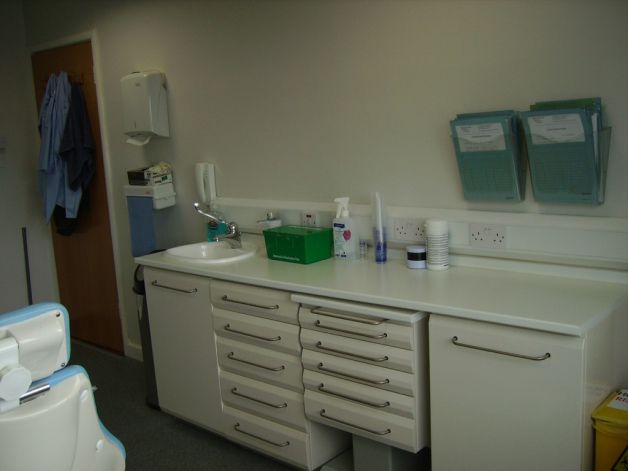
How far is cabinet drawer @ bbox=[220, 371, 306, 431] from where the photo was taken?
255 cm

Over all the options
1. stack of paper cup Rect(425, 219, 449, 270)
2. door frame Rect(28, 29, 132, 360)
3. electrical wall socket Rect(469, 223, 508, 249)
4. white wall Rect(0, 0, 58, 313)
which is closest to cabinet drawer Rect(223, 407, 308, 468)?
stack of paper cup Rect(425, 219, 449, 270)

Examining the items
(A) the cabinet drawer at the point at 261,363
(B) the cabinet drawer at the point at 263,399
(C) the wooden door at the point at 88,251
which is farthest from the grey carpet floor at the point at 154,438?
(C) the wooden door at the point at 88,251

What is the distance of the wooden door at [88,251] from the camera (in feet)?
13.9

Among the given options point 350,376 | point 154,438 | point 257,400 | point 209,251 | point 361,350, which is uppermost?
point 209,251

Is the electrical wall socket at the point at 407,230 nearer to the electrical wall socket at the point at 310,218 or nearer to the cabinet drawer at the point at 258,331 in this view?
the electrical wall socket at the point at 310,218

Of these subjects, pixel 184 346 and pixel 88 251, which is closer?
pixel 184 346

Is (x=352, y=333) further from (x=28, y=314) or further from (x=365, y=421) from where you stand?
(x=28, y=314)

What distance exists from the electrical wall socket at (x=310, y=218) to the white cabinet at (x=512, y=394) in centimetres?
108

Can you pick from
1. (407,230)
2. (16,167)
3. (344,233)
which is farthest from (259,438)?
(16,167)

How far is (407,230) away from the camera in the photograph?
265 cm

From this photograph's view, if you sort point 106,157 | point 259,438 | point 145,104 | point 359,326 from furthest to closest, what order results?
point 106,157 → point 145,104 → point 259,438 → point 359,326

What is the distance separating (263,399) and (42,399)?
1.33 m

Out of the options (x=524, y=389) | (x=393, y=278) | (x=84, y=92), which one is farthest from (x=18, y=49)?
(x=524, y=389)

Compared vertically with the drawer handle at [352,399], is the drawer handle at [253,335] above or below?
above
